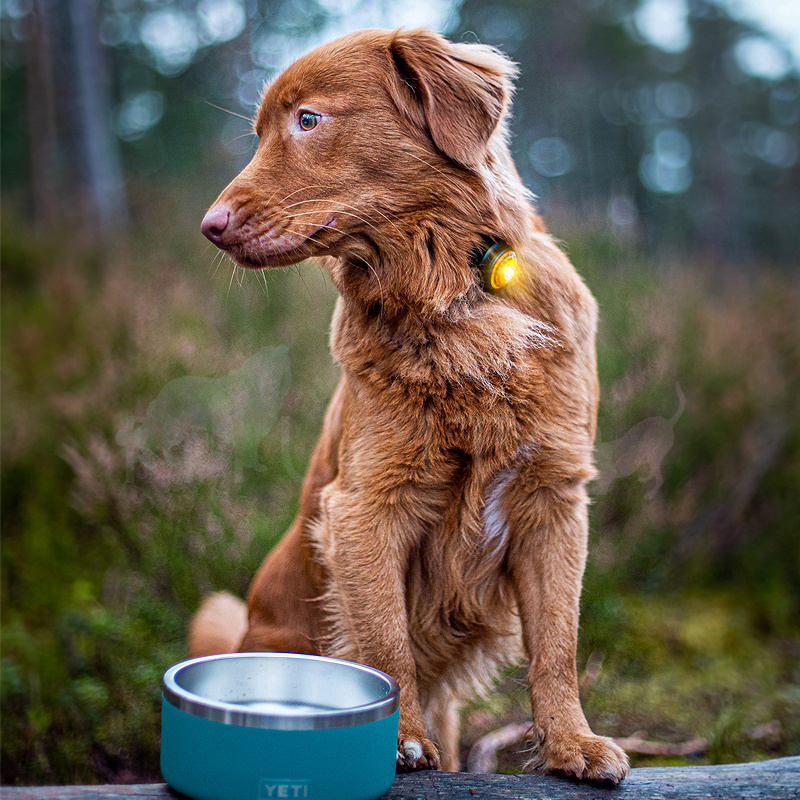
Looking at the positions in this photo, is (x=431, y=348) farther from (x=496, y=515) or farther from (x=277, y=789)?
(x=277, y=789)

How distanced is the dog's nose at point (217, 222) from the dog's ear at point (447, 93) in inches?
19.2

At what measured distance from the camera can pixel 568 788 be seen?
5.52 ft

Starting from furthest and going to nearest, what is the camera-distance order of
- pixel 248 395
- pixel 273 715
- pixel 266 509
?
pixel 248 395
pixel 266 509
pixel 273 715

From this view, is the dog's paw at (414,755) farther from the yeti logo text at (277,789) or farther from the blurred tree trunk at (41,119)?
the blurred tree trunk at (41,119)

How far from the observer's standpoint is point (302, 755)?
4.36 ft

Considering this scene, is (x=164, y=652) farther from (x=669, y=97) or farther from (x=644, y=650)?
(x=669, y=97)

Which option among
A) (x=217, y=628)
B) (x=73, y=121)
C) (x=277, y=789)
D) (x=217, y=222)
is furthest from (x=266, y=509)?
(x=73, y=121)

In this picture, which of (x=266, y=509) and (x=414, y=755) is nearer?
(x=414, y=755)

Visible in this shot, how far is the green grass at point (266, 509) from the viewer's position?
279 cm

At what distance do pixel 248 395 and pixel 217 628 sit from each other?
1603mm

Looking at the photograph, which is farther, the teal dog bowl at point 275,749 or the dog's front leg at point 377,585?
the dog's front leg at point 377,585

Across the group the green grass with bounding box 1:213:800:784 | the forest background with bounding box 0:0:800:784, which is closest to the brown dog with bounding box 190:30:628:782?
the forest background with bounding box 0:0:800:784

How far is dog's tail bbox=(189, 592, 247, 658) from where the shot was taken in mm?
2418

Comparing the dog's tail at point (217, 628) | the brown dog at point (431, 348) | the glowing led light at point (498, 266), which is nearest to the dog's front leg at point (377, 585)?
the brown dog at point (431, 348)
